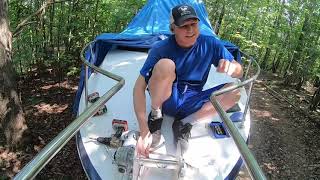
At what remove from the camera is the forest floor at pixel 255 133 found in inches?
220

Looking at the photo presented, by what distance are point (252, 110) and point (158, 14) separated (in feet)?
11.5

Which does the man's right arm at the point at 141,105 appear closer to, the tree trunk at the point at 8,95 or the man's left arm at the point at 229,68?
the man's left arm at the point at 229,68

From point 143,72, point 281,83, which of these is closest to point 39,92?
point 143,72

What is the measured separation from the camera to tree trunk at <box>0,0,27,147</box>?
5199mm

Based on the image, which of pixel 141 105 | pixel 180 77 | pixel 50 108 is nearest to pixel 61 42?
pixel 50 108

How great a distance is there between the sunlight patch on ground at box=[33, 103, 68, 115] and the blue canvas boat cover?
2.18 m

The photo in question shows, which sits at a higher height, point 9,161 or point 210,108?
point 210,108

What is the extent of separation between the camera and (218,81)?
5.34 meters

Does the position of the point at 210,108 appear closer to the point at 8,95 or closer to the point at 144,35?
the point at 144,35

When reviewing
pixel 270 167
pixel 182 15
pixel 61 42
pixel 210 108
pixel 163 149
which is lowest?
pixel 270 167

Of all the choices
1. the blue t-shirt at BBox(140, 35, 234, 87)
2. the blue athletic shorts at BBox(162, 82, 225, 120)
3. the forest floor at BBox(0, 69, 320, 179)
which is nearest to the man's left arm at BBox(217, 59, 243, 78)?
the blue t-shirt at BBox(140, 35, 234, 87)

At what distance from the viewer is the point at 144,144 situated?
3.06 metres

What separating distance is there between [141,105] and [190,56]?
719mm

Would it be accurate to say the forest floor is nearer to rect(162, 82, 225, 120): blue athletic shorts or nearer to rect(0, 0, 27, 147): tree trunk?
rect(0, 0, 27, 147): tree trunk
